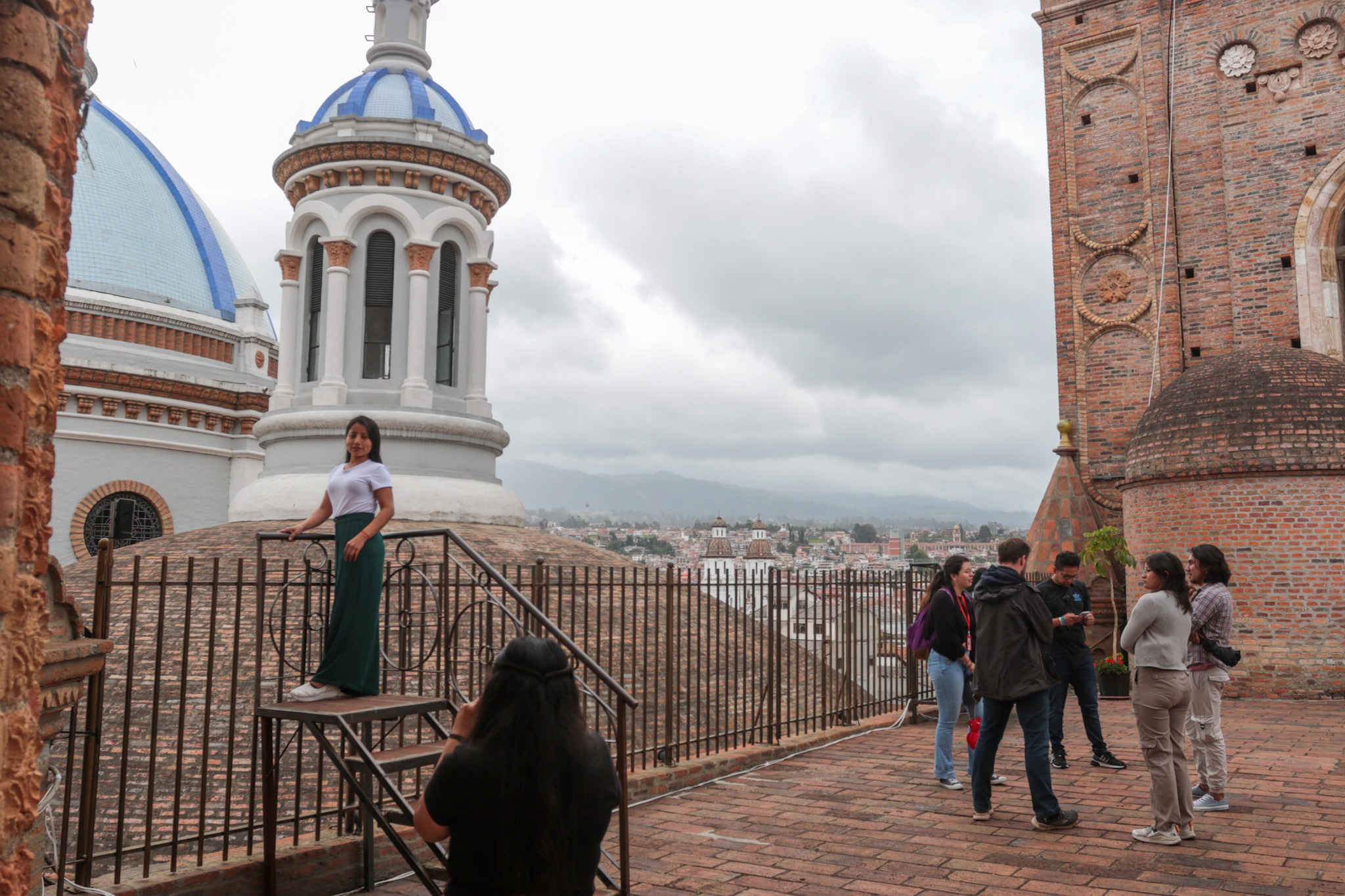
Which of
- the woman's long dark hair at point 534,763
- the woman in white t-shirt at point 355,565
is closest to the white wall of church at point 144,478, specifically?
the woman in white t-shirt at point 355,565

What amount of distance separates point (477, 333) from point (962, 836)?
12.4 metres

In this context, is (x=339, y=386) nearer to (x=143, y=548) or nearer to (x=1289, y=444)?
(x=143, y=548)

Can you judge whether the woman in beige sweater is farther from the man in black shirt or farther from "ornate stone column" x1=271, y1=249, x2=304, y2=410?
"ornate stone column" x1=271, y1=249, x2=304, y2=410

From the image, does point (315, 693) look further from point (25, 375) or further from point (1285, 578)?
point (1285, 578)

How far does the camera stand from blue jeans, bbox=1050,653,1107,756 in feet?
28.3

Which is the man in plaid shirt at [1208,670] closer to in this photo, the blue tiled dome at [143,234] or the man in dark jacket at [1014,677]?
the man in dark jacket at [1014,677]

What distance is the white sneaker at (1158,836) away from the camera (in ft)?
20.3

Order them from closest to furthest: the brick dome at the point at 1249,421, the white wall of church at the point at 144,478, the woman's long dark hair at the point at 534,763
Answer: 1. the woman's long dark hair at the point at 534,763
2. the brick dome at the point at 1249,421
3. the white wall of church at the point at 144,478

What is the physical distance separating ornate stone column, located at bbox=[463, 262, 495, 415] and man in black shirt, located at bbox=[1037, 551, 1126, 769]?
34.2ft

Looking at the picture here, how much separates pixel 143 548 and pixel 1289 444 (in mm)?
17043

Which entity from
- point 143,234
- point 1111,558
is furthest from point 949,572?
point 143,234

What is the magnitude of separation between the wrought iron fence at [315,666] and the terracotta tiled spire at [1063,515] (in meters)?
5.86

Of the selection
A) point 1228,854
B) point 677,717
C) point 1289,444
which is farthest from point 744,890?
point 1289,444

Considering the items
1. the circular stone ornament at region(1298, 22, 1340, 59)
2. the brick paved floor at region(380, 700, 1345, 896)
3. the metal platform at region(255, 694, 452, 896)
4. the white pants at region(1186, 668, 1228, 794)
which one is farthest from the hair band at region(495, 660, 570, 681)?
the circular stone ornament at region(1298, 22, 1340, 59)
